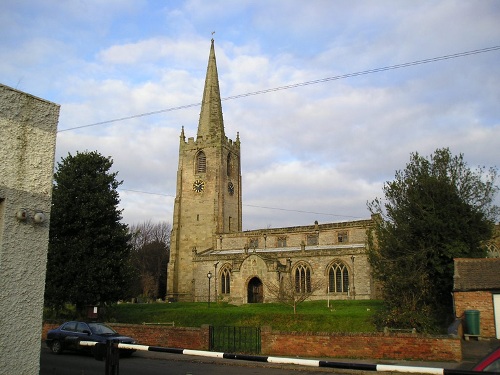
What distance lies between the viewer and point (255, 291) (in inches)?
1859

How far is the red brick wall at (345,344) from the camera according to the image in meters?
15.8

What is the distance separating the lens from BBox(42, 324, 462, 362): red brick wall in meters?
15.8

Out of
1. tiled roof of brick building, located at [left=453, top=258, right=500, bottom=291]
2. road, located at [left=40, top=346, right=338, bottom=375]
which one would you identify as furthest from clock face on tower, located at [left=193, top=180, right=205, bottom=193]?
road, located at [left=40, top=346, right=338, bottom=375]

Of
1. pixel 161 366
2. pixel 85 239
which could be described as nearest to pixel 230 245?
pixel 85 239

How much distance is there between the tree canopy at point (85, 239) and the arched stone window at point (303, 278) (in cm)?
2163

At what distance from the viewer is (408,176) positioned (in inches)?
1164

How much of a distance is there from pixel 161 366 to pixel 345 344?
667 centimetres

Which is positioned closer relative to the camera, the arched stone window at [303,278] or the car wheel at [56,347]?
the car wheel at [56,347]

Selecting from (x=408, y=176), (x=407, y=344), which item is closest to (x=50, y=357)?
(x=407, y=344)

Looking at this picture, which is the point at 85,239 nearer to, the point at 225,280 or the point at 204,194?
the point at 225,280

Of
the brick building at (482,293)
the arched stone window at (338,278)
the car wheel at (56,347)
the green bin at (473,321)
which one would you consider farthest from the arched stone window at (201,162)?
the green bin at (473,321)

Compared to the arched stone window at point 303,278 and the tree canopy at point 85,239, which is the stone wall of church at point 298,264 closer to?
the arched stone window at point 303,278

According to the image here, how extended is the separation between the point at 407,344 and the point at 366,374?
9.59ft

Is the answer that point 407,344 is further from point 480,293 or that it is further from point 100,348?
point 100,348
